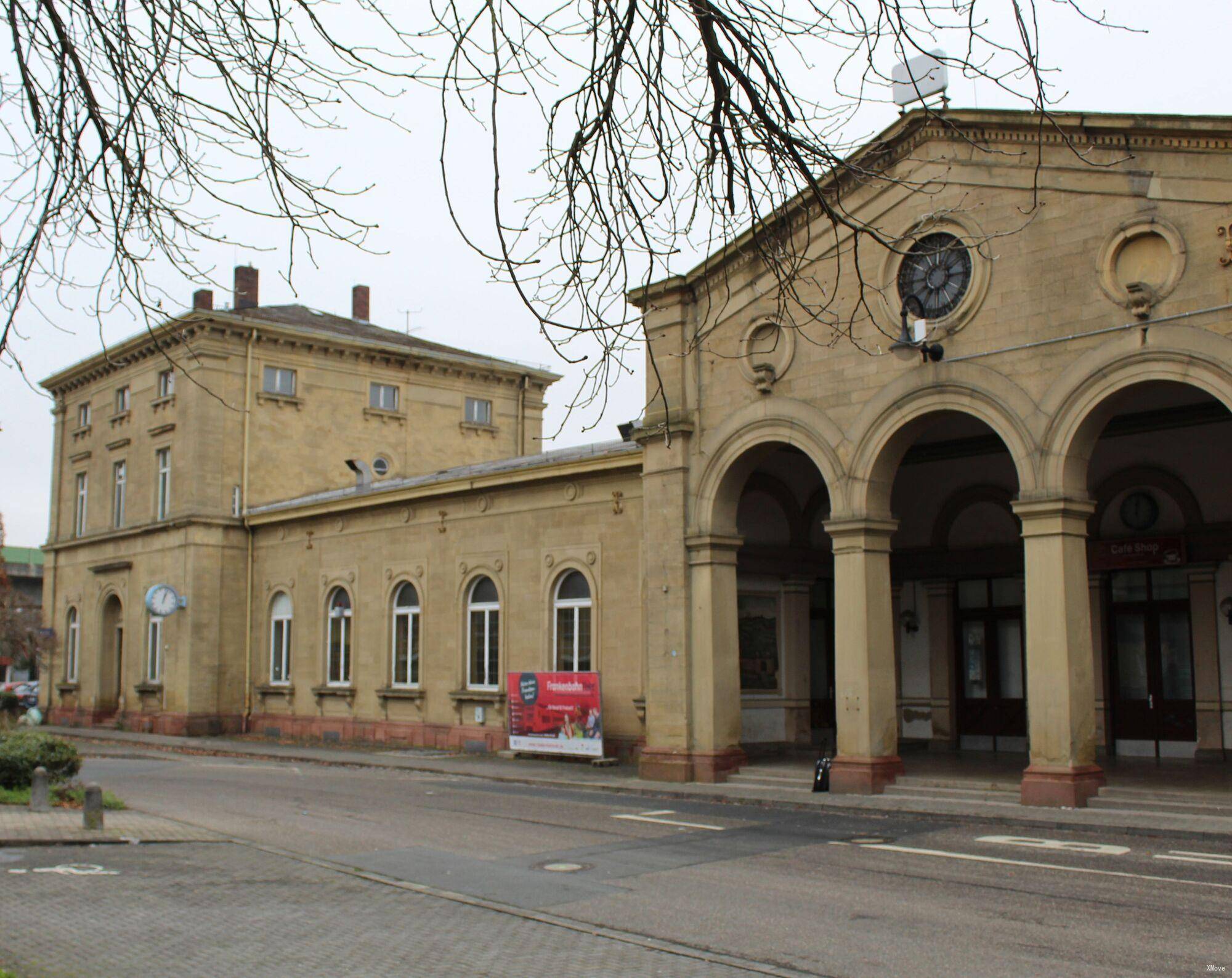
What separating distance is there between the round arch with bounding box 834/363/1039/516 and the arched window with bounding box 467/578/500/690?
10958 millimetres

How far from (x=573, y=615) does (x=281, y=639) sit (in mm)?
13314

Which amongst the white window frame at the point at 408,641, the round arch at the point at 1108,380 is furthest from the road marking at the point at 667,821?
the white window frame at the point at 408,641

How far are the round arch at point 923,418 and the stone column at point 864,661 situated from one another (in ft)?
1.79

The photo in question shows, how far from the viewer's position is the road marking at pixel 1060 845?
43.3ft

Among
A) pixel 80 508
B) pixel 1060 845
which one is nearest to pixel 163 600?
pixel 80 508

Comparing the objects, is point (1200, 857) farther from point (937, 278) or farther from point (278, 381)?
point (278, 381)

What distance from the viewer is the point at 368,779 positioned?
23.0 metres

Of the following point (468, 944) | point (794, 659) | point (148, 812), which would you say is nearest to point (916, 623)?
point (794, 659)

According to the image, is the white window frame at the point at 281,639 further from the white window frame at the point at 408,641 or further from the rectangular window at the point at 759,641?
the rectangular window at the point at 759,641

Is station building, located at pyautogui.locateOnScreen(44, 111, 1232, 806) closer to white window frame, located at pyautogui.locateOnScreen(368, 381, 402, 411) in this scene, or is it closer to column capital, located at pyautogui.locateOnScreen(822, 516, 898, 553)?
column capital, located at pyautogui.locateOnScreen(822, 516, 898, 553)

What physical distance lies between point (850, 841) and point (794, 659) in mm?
10305

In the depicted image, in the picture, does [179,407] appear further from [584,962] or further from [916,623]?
[584,962]

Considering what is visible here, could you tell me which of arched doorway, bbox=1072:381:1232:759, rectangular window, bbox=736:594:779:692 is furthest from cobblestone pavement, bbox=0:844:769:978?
arched doorway, bbox=1072:381:1232:759

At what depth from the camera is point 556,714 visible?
25.0 meters
